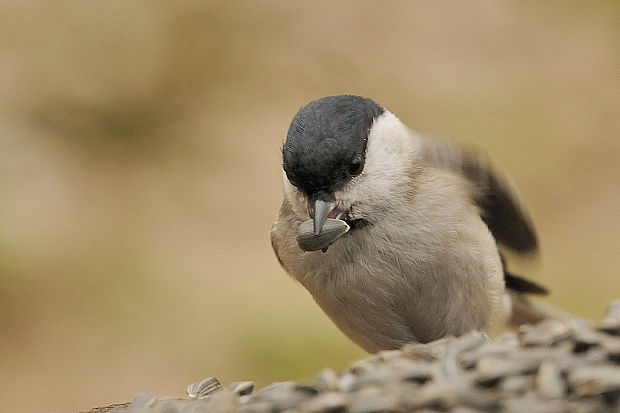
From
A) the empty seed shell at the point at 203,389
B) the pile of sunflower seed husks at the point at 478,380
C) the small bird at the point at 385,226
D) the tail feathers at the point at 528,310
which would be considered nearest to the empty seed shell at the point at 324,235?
the small bird at the point at 385,226

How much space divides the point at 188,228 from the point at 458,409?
2.72 meters

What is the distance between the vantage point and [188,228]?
3551mm

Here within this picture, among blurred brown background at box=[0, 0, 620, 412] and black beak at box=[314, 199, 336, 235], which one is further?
blurred brown background at box=[0, 0, 620, 412]

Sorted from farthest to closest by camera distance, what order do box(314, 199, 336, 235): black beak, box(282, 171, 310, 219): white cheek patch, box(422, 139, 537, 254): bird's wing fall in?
box(422, 139, 537, 254): bird's wing, box(282, 171, 310, 219): white cheek patch, box(314, 199, 336, 235): black beak

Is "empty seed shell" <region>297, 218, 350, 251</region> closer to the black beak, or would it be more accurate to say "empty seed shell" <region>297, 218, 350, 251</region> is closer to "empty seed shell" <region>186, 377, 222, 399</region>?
the black beak

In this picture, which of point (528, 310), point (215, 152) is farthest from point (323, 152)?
point (215, 152)

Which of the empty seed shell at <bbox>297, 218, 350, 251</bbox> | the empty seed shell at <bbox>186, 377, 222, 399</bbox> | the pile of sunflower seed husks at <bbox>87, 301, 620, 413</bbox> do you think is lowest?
the pile of sunflower seed husks at <bbox>87, 301, 620, 413</bbox>

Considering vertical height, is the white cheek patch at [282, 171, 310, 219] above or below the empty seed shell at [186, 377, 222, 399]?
above

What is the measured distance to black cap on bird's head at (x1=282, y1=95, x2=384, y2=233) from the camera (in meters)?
1.54

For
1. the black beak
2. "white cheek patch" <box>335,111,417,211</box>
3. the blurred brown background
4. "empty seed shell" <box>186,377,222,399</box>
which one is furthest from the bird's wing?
the blurred brown background

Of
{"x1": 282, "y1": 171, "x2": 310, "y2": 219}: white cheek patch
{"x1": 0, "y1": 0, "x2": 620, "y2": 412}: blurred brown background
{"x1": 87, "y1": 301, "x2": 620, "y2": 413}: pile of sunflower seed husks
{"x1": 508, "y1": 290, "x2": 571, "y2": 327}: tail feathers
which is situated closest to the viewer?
{"x1": 87, "y1": 301, "x2": 620, "y2": 413}: pile of sunflower seed husks

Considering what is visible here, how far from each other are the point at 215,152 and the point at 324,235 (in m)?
2.29

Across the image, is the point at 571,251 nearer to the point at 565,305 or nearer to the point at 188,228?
the point at 565,305

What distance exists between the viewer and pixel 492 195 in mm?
1979
